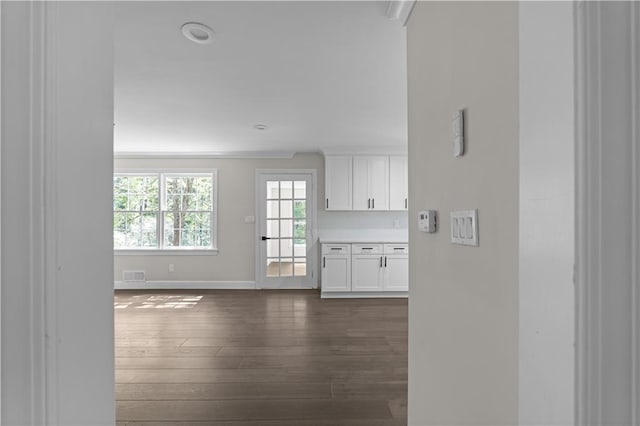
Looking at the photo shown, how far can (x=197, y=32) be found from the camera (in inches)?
77.6

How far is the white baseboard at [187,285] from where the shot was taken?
18.6 feet

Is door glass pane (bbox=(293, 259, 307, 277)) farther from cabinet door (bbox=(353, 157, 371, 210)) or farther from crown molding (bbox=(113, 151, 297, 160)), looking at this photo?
crown molding (bbox=(113, 151, 297, 160))

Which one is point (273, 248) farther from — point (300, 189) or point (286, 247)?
point (300, 189)

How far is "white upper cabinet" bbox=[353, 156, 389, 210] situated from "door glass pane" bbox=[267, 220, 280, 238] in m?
1.36

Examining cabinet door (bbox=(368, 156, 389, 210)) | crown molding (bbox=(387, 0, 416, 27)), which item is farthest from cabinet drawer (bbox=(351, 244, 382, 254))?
crown molding (bbox=(387, 0, 416, 27))

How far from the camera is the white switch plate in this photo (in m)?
1.01

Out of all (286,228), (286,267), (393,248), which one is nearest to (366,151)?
(393,248)

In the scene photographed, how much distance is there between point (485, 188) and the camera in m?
0.95

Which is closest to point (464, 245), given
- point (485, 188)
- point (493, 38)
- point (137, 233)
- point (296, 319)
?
point (485, 188)

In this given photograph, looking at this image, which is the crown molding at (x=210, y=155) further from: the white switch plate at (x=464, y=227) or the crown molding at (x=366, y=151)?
the white switch plate at (x=464, y=227)

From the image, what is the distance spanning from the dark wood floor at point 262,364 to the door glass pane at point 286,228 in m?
1.40
